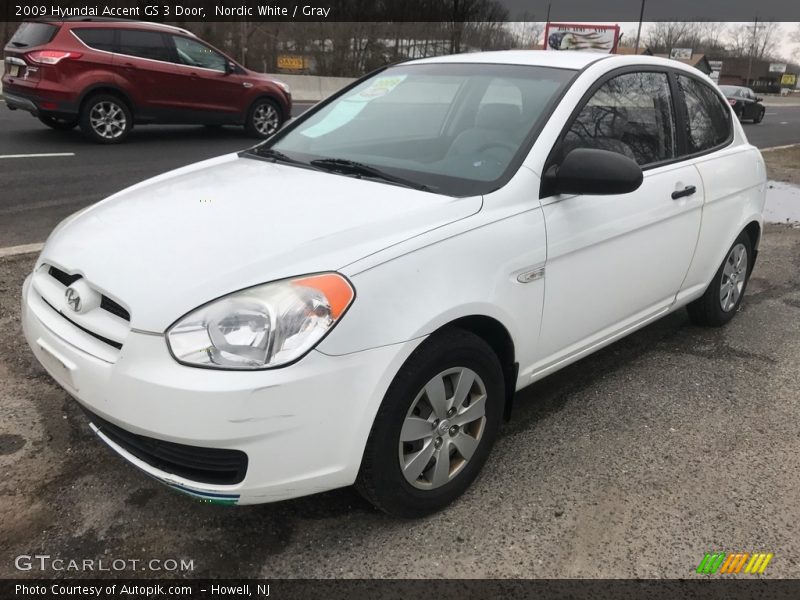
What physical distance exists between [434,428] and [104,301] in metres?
1.19

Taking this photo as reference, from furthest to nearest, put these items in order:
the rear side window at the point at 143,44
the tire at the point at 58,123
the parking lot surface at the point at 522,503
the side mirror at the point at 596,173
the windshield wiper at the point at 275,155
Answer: the tire at the point at 58,123 → the rear side window at the point at 143,44 → the windshield wiper at the point at 275,155 → the side mirror at the point at 596,173 → the parking lot surface at the point at 522,503

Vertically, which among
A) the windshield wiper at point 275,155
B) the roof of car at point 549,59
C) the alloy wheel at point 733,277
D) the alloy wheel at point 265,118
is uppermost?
the roof of car at point 549,59

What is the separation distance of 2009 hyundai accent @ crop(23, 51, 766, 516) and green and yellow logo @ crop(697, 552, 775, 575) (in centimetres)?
86

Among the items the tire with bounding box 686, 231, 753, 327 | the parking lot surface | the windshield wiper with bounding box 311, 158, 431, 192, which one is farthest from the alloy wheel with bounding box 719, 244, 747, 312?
the windshield wiper with bounding box 311, 158, 431, 192

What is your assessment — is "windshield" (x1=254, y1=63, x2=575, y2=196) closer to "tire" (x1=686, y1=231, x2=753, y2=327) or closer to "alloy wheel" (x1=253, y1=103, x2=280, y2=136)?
"tire" (x1=686, y1=231, x2=753, y2=327)

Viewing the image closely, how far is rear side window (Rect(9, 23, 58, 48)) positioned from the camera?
971 cm

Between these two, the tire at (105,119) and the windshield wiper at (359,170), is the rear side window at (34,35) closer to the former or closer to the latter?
the tire at (105,119)

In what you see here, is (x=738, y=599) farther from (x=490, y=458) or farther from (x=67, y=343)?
(x=67, y=343)

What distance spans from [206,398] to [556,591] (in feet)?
4.21

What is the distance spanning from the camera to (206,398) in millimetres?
1905

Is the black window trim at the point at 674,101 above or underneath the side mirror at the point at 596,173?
above

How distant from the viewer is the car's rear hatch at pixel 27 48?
9625mm

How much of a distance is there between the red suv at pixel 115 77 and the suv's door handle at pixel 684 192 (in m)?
8.96

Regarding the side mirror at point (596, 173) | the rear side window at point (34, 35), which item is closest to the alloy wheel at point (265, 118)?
the rear side window at point (34, 35)
